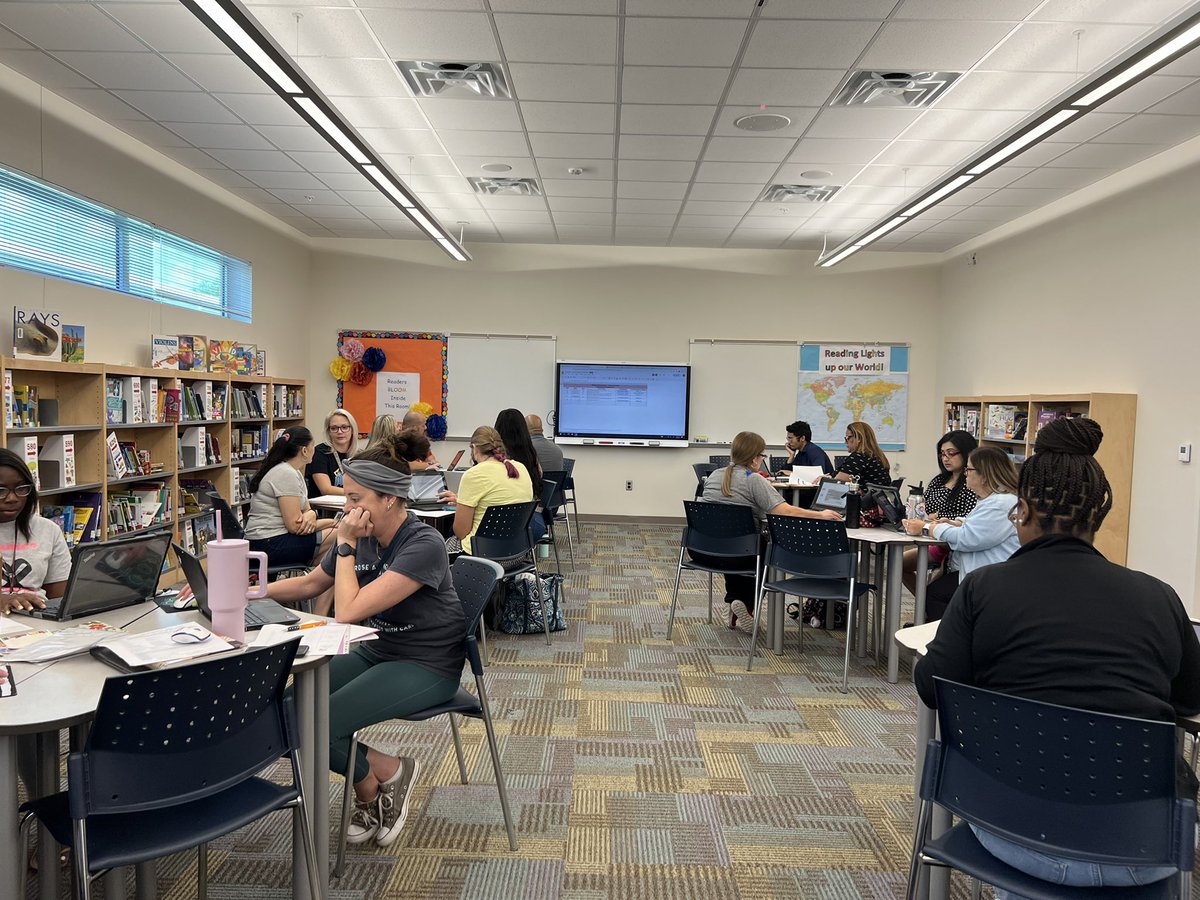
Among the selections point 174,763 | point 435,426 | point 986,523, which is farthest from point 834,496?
point 435,426

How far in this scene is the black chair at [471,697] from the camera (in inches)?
93.7

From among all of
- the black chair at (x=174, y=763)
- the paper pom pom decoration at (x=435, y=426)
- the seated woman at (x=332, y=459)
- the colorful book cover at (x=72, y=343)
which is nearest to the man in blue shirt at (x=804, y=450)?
the seated woman at (x=332, y=459)

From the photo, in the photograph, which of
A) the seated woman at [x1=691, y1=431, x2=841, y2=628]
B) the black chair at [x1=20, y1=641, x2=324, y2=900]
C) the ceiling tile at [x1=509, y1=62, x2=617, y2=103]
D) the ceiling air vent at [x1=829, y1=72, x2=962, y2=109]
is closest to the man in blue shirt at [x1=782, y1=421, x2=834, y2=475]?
the seated woman at [x1=691, y1=431, x2=841, y2=628]

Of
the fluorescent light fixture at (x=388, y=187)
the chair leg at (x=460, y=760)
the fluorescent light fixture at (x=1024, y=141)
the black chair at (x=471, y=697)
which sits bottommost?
the chair leg at (x=460, y=760)

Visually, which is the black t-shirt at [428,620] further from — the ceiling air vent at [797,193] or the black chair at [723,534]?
the ceiling air vent at [797,193]

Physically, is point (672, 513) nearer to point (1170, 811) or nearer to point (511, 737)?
point (511, 737)

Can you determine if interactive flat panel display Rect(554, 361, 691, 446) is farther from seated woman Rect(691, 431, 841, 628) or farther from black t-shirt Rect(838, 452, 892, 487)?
seated woman Rect(691, 431, 841, 628)

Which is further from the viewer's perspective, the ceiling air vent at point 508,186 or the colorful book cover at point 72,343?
the ceiling air vent at point 508,186

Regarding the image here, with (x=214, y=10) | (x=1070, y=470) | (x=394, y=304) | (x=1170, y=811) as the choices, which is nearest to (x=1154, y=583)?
(x=1070, y=470)

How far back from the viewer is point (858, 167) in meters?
5.91

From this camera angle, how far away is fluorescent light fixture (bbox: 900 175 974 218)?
17.1 ft

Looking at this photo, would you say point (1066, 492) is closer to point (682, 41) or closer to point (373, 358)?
point (682, 41)

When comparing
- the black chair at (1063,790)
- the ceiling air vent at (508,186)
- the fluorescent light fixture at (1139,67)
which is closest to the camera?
the black chair at (1063,790)

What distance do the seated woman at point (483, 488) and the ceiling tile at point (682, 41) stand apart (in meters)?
2.24
